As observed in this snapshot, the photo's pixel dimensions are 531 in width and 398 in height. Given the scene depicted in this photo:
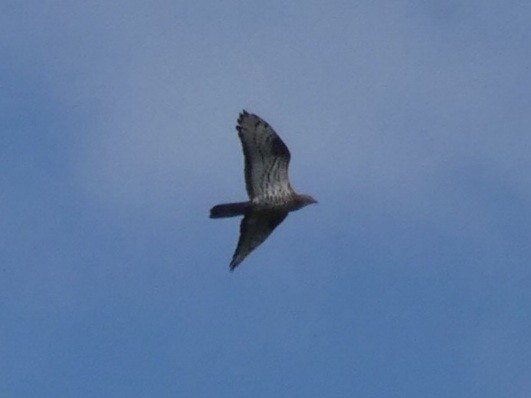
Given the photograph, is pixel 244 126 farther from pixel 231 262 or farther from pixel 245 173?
pixel 231 262

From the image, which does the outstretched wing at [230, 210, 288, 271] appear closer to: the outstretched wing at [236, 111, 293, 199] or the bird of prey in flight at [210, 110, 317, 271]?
the bird of prey in flight at [210, 110, 317, 271]

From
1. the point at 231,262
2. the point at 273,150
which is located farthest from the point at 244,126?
the point at 231,262

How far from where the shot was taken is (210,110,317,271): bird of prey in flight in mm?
38875

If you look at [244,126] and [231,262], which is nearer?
[244,126]

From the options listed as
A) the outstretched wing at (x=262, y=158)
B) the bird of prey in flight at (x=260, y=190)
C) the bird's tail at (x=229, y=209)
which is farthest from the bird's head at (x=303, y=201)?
the bird's tail at (x=229, y=209)

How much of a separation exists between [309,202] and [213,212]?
2746 millimetres

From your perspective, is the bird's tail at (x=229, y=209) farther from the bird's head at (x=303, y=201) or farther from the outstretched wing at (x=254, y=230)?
the bird's head at (x=303, y=201)

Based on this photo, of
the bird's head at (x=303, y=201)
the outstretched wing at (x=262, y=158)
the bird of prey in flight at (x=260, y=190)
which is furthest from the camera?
the bird's head at (x=303, y=201)

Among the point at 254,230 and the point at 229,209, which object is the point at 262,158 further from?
the point at 254,230

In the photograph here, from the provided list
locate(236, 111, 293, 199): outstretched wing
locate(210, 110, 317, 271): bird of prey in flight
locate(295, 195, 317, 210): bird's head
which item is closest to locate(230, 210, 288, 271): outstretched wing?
locate(210, 110, 317, 271): bird of prey in flight

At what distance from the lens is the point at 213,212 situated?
3881 centimetres

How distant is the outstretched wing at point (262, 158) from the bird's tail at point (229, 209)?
1.09 feet

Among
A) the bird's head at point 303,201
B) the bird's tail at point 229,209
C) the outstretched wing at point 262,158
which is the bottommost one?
the bird's tail at point 229,209

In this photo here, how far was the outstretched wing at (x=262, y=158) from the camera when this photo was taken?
38750mm
